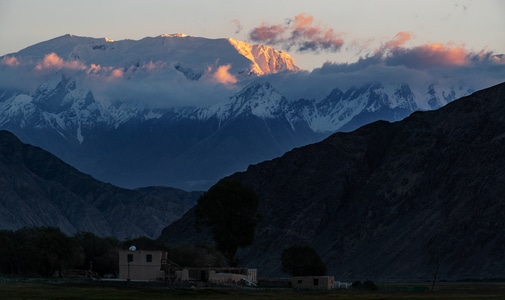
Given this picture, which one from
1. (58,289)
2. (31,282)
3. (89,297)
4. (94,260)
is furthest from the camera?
(94,260)

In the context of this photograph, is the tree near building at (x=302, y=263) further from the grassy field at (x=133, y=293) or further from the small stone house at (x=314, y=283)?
the grassy field at (x=133, y=293)

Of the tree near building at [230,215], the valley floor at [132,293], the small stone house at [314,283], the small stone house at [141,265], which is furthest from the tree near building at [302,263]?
the valley floor at [132,293]

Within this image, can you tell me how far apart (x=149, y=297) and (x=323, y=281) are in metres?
47.8

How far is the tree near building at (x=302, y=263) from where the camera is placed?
7470 inches

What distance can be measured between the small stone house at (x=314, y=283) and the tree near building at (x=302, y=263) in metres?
22.0

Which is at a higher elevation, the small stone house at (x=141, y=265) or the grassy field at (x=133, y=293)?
the small stone house at (x=141, y=265)

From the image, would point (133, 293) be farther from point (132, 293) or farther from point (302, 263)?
point (302, 263)

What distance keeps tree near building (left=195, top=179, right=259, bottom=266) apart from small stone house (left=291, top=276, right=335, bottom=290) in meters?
14.5

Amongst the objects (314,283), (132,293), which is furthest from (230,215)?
(132,293)

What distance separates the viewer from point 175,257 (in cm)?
18688

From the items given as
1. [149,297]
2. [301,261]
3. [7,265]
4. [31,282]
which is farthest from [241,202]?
[149,297]

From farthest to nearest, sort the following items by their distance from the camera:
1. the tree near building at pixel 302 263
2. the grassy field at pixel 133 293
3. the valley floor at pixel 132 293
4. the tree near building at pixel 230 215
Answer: the tree near building at pixel 302 263, the tree near building at pixel 230 215, the valley floor at pixel 132 293, the grassy field at pixel 133 293

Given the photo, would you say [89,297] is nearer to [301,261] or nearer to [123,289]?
[123,289]

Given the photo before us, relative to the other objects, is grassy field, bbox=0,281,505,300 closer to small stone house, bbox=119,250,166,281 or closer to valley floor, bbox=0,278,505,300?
valley floor, bbox=0,278,505,300
